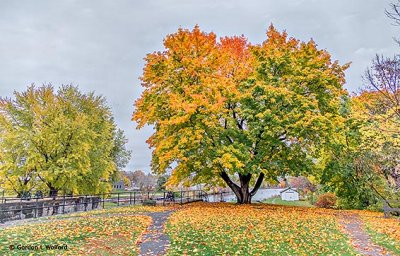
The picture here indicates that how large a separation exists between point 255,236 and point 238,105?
13023mm

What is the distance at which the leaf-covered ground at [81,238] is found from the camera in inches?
343

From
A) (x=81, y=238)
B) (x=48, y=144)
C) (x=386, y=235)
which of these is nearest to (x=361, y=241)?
(x=386, y=235)

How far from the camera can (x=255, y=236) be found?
10.8m

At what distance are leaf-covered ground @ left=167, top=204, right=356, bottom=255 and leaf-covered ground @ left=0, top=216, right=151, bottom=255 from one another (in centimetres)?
154

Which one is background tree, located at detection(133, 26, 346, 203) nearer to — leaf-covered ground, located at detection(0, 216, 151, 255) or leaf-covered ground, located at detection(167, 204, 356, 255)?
leaf-covered ground, located at detection(167, 204, 356, 255)

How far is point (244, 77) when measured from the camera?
22359mm

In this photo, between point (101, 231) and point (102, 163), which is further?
point (102, 163)

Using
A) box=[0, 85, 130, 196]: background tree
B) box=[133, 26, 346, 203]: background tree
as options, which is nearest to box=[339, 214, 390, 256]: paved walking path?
box=[133, 26, 346, 203]: background tree

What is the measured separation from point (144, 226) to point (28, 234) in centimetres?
441

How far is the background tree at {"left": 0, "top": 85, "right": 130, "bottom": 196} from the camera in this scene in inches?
1011

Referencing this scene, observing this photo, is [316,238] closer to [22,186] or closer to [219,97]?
[219,97]

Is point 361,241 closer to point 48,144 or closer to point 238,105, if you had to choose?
point 238,105

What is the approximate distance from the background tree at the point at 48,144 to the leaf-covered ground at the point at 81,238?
45.2 ft

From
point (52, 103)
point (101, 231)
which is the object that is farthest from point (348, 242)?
point (52, 103)
